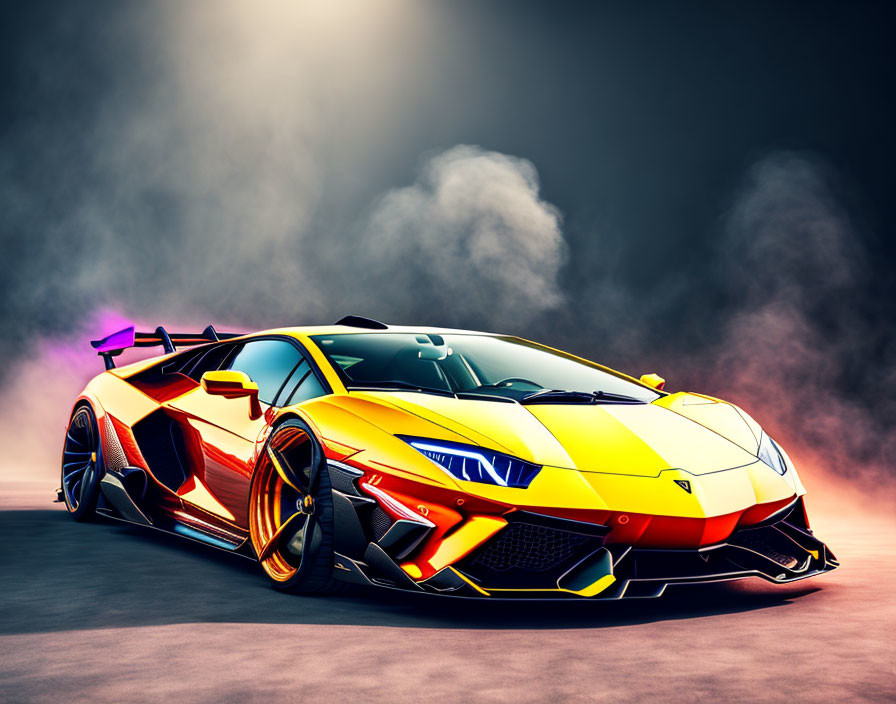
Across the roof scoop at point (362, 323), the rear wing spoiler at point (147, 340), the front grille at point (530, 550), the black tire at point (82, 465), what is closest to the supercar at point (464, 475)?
the front grille at point (530, 550)

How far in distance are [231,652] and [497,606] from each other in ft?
3.40

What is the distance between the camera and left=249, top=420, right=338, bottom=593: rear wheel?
3391 mm

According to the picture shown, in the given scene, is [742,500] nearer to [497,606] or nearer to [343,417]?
[497,606]

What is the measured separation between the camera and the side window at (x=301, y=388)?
3.79 metres

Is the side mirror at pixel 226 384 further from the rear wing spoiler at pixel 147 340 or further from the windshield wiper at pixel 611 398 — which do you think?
the rear wing spoiler at pixel 147 340

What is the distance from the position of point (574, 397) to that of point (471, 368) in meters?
0.93

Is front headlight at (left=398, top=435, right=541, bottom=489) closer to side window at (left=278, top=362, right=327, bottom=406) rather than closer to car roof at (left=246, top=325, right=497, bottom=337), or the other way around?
side window at (left=278, top=362, right=327, bottom=406)

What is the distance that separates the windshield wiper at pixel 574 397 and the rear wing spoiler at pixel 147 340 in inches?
97.2

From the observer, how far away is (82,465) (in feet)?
18.0

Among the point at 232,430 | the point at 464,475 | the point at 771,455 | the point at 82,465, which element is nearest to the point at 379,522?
the point at 464,475

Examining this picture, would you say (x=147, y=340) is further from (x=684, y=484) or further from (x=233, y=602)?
(x=684, y=484)

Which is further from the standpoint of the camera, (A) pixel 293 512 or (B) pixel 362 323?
(B) pixel 362 323

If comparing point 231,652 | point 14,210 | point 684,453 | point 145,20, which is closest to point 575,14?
point 145,20

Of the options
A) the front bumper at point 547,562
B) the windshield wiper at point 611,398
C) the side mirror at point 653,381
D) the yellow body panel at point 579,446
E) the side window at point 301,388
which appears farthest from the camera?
the side mirror at point 653,381
